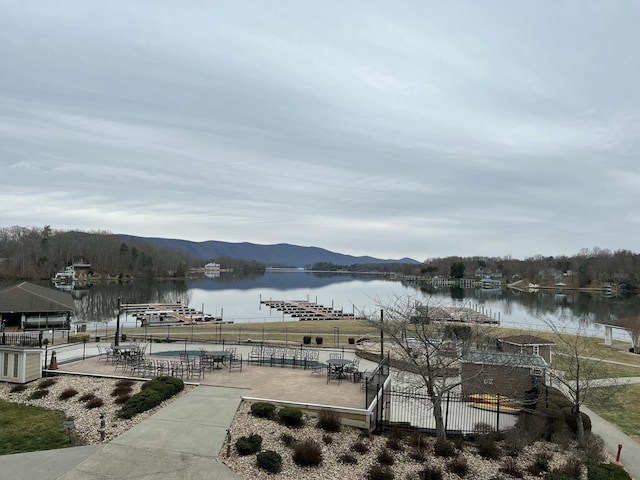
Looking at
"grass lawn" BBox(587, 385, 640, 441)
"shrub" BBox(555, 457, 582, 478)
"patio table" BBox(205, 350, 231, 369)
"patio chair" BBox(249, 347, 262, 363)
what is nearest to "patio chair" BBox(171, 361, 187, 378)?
"patio table" BBox(205, 350, 231, 369)

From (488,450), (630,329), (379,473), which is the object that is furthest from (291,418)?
(630,329)

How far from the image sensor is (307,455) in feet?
42.0

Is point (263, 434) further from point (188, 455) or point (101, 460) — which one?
point (101, 460)

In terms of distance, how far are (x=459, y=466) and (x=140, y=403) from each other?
1071 cm

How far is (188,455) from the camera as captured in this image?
12461mm

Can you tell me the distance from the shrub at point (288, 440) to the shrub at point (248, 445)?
0.80 meters

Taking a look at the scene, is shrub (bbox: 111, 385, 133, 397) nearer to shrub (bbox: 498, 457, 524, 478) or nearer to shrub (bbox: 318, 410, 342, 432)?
shrub (bbox: 318, 410, 342, 432)

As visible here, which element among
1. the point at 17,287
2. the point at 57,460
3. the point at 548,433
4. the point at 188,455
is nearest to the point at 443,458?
the point at 548,433

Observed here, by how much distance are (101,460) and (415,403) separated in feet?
41.1

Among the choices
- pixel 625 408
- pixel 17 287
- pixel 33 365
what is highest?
pixel 17 287

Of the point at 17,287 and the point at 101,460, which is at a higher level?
the point at 17,287

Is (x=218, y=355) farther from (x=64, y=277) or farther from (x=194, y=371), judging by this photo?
(x=64, y=277)

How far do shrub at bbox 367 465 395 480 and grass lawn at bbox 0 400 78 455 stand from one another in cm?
901

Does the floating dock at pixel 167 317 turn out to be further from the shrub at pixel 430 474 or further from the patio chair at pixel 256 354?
the shrub at pixel 430 474
